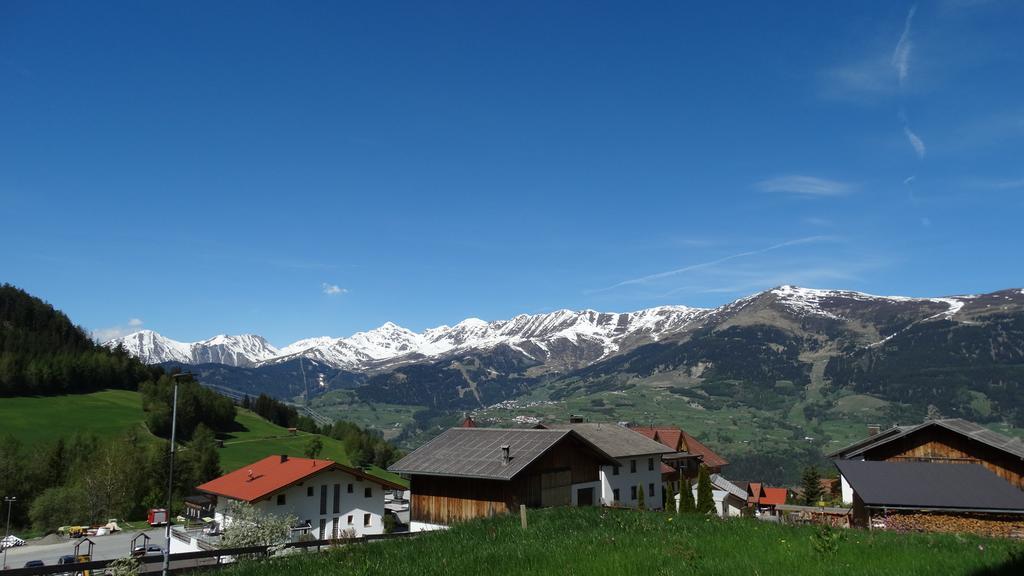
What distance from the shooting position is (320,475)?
68000mm

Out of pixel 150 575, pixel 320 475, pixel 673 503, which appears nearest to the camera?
pixel 150 575

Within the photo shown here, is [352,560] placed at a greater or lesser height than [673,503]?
greater

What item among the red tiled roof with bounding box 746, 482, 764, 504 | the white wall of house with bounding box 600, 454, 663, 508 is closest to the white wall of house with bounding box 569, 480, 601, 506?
the white wall of house with bounding box 600, 454, 663, 508

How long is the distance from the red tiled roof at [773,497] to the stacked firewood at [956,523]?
3011 inches

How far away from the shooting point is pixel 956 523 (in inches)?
1059

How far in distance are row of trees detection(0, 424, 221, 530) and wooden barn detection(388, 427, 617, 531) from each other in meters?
60.7

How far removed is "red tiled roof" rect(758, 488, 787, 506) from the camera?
100125 mm

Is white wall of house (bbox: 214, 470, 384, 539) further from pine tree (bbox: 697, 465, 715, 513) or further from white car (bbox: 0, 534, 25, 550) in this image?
pine tree (bbox: 697, 465, 715, 513)

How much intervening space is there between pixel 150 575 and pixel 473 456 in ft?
71.8

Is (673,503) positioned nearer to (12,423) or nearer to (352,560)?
(352,560)

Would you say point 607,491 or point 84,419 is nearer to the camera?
point 607,491

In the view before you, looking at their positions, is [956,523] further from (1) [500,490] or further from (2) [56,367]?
(2) [56,367]

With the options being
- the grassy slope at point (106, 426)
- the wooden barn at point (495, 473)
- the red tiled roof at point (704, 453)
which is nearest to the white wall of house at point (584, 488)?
the wooden barn at point (495, 473)

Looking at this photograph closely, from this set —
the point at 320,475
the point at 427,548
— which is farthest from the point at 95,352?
the point at 427,548
